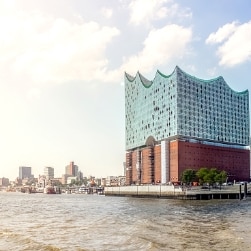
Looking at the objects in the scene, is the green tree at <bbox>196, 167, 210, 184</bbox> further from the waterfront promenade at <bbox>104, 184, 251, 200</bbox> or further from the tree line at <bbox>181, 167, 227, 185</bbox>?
the waterfront promenade at <bbox>104, 184, 251, 200</bbox>

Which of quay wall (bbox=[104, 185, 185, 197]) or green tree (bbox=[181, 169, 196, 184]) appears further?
green tree (bbox=[181, 169, 196, 184])

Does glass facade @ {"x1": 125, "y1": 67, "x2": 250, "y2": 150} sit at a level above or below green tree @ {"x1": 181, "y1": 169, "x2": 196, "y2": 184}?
above

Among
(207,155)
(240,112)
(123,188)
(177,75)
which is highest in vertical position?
(177,75)

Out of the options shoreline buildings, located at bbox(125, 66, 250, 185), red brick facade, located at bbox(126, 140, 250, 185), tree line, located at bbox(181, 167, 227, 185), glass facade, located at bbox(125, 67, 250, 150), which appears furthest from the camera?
glass facade, located at bbox(125, 67, 250, 150)

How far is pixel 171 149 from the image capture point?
534ft

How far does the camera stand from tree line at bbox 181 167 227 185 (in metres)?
136

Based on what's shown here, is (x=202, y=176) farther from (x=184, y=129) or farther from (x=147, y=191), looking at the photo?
(x=184, y=129)

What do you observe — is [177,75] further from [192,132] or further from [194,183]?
[194,183]

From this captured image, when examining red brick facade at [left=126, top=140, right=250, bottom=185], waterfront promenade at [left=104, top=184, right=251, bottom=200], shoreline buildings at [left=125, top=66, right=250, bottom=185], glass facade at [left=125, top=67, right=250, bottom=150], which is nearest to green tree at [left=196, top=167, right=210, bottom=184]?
waterfront promenade at [left=104, top=184, right=251, bottom=200]

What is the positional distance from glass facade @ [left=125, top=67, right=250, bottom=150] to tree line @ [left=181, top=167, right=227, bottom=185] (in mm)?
20077

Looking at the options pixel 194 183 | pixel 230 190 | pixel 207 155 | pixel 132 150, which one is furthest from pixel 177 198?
pixel 132 150

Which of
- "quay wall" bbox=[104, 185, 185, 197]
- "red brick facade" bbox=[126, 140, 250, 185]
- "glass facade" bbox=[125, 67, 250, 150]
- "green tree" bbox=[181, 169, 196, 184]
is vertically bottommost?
"quay wall" bbox=[104, 185, 185, 197]

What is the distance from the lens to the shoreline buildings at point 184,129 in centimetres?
16312

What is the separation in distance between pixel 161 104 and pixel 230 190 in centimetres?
6001
